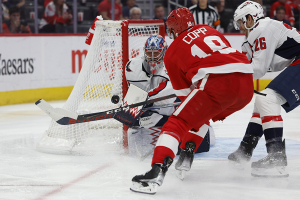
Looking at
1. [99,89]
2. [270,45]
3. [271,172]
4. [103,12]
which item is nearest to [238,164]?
[271,172]

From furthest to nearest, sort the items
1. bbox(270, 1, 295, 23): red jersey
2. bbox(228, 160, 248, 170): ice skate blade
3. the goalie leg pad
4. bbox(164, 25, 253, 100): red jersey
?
bbox(270, 1, 295, 23): red jersey < the goalie leg pad < bbox(228, 160, 248, 170): ice skate blade < bbox(164, 25, 253, 100): red jersey

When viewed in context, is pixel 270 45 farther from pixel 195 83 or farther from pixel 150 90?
pixel 150 90

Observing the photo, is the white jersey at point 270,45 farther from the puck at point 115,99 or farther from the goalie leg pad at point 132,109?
the puck at point 115,99

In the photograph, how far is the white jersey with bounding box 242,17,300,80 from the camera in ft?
7.52

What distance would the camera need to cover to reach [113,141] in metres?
2.97

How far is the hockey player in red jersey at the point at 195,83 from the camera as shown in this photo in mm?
1908

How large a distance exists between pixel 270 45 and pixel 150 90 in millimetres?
885

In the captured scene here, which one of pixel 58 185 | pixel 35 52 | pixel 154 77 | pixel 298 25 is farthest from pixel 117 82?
pixel 298 25

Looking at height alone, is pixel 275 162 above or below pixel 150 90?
below

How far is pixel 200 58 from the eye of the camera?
2014 millimetres

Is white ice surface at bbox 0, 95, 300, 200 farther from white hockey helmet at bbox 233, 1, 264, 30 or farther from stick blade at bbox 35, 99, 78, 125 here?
white hockey helmet at bbox 233, 1, 264, 30

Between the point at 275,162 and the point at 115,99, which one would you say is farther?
the point at 115,99

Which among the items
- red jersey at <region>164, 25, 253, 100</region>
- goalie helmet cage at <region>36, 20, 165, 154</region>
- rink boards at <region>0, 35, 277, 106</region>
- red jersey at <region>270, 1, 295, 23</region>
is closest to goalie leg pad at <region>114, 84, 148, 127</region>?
goalie helmet cage at <region>36, 20, 165, 154</region>

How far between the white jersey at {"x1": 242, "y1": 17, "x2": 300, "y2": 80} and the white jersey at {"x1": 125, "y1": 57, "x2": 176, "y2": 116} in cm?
67
